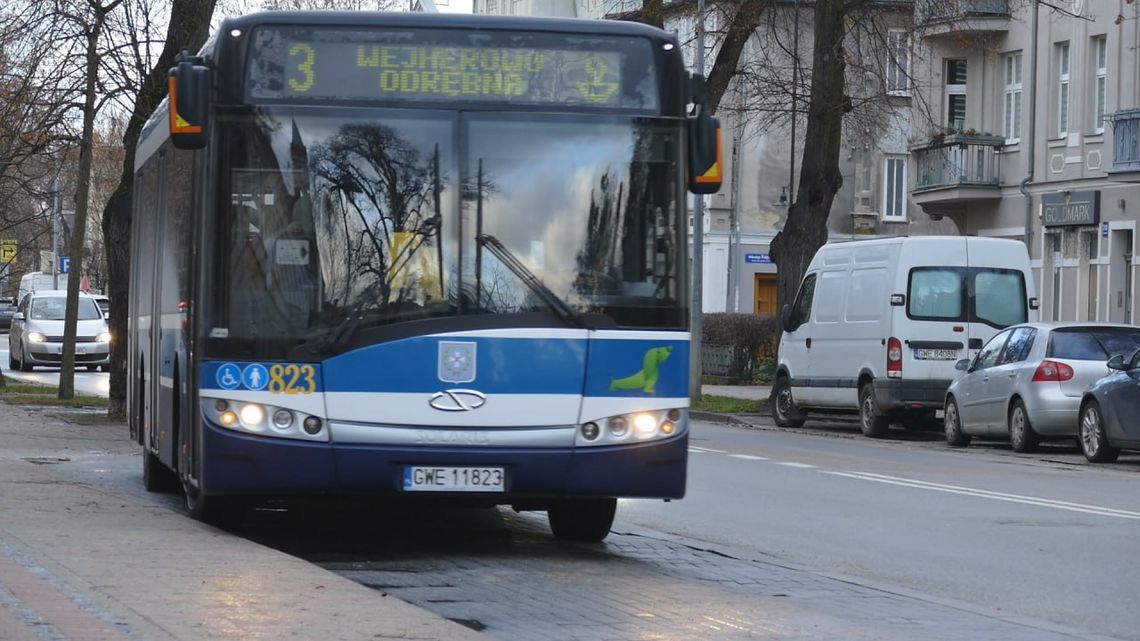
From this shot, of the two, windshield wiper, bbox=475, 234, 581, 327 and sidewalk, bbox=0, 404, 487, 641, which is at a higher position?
windshield wiper, bbox=475, 234, 581, 327

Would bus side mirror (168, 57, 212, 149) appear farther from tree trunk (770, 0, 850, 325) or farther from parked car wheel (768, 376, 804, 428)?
tree trunk (770, 0, 850, 325)

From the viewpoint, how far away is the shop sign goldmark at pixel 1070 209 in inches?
1599

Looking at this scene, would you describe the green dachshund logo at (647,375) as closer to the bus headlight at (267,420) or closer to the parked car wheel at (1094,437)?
the bus headlight at (267,420)

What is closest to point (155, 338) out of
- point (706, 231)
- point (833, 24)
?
point (833, 24)

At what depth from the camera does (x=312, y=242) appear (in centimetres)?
1109

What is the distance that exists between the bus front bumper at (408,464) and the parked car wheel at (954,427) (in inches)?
598

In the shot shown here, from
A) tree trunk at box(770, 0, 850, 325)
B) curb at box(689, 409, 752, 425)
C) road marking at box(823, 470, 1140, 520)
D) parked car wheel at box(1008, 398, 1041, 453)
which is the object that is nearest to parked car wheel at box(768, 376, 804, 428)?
curb at box(689, 409, 752, 425)

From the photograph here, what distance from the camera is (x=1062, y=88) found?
42438 millimetres

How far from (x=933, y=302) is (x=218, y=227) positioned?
56.2 ft

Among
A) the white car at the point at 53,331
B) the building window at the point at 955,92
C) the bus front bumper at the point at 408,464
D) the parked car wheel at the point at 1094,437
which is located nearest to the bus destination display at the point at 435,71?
the bus front bumper at the point at 408,464

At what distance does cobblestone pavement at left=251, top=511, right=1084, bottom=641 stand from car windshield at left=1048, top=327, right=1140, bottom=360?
11.9 metres

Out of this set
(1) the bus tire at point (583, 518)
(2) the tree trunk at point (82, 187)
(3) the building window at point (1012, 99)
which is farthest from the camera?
(3) the building window at point (1012, 99)

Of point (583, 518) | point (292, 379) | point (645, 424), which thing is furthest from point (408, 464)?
point (583, 518)

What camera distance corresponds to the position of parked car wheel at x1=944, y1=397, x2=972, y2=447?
2583cm
